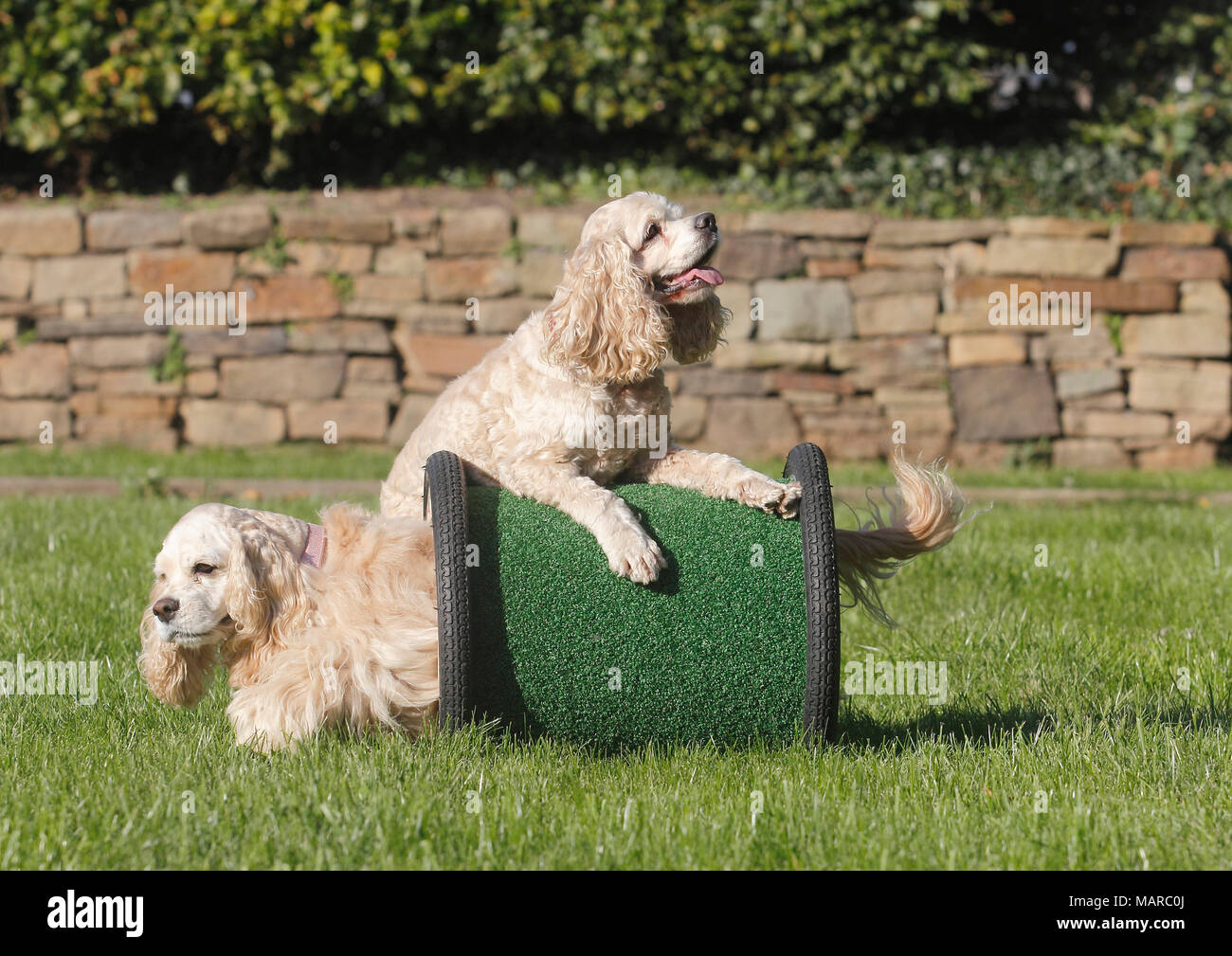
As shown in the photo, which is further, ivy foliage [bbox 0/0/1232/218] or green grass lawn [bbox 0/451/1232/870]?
ivy foliage [bbox 0/0/1232/218]

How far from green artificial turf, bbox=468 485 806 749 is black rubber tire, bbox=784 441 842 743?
4 centimetres

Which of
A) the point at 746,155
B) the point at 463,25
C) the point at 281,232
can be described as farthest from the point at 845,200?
the point at 281,232

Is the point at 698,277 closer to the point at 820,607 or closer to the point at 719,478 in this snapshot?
the point at 719,478

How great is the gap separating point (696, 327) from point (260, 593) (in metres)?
1.59

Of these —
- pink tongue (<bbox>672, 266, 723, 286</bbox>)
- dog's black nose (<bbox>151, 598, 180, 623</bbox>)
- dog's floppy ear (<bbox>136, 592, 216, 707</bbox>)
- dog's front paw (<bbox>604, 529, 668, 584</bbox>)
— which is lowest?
dog's floppy ear (<bbox>136, 592, 216, 707</bbox>)

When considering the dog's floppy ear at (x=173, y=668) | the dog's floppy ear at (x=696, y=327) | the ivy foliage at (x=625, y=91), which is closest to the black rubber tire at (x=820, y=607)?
the dog's floppy ear at (x=696, y=327)

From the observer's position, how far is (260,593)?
3326 millimetres

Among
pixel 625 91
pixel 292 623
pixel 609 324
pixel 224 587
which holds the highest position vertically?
pixel 625 91

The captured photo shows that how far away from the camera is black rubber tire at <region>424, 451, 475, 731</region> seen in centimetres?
324

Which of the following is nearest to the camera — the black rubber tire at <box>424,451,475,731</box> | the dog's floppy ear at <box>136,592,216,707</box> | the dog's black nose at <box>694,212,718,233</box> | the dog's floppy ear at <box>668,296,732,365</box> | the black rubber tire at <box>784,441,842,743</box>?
the black rubber tire at <box>424,451,475,731</box>

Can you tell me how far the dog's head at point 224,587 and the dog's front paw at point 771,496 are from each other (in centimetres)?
126

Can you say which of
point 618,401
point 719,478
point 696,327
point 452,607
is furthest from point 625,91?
point 452,607

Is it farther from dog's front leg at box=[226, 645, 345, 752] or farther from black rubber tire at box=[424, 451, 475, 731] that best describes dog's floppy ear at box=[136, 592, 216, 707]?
black rubber tire at box=[424, 451, 475, 731]

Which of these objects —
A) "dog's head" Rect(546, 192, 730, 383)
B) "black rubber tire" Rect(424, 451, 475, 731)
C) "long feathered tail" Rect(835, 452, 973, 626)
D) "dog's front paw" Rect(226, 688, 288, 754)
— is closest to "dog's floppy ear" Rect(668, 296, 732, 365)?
"dog's head" Rect(546, 192, 730, 383)
